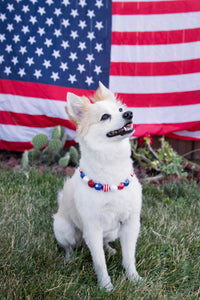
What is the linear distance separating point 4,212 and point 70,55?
6.39 feet

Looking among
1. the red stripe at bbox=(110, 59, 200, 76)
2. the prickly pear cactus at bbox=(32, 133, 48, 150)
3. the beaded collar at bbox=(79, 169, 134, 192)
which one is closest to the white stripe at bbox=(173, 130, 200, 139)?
the red stripe at bbox=(110, 59, 200, 76)

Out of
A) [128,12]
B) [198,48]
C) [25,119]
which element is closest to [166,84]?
[198,48]

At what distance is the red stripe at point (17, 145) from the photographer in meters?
3.93

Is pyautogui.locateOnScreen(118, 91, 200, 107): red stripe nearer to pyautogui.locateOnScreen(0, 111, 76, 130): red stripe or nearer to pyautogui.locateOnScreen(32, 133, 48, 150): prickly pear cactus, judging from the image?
pyautogui.locateOnScreen(0, 111, 76, 130): red stripe

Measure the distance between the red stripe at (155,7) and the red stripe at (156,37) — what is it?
0.68 ft

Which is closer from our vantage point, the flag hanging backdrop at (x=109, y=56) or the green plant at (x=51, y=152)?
the flag hanging backdrop at (x=109, y=56)

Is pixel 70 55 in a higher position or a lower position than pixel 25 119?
higher

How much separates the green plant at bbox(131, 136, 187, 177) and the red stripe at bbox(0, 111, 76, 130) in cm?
84

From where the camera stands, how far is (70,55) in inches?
141

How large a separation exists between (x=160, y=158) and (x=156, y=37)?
1.34 metres

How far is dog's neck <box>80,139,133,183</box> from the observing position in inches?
68.0

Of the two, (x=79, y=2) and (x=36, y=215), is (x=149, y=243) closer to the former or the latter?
(x=36, y=215)

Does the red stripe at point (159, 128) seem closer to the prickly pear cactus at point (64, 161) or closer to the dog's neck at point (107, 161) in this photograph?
the prickly pear cactus at point (64, 161)

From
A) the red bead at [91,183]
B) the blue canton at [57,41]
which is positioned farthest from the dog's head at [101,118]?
the blue canton at [57,41]
